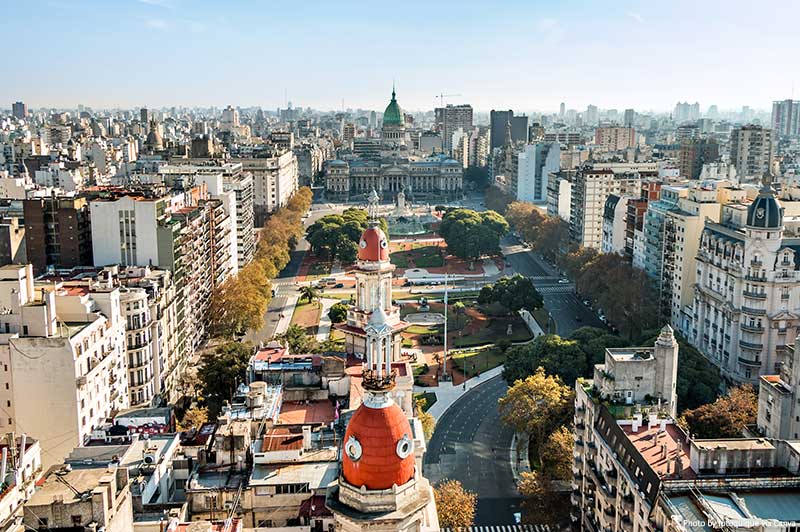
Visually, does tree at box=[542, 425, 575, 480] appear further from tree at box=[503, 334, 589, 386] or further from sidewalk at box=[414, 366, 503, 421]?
sidewalk at box=[414, 366, 503, 421]

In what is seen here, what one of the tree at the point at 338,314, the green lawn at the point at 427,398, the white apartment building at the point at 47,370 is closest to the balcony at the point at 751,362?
the green lawn at the point at 427,398

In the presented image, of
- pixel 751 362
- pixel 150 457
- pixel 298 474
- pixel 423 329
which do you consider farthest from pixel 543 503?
pixel 423 329

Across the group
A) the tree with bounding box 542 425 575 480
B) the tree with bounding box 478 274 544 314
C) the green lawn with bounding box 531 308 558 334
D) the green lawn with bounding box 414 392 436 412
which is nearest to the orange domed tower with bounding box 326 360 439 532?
the tree with bounding box 542 425 575 480

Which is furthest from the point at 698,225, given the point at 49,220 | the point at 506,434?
the point at 49,220

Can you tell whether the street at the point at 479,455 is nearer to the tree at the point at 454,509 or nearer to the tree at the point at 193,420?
the tree at the point at 454,509

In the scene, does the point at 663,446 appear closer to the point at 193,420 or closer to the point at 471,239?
the point at 193,420

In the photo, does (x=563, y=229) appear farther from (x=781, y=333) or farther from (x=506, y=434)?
(x=506, y=434)
